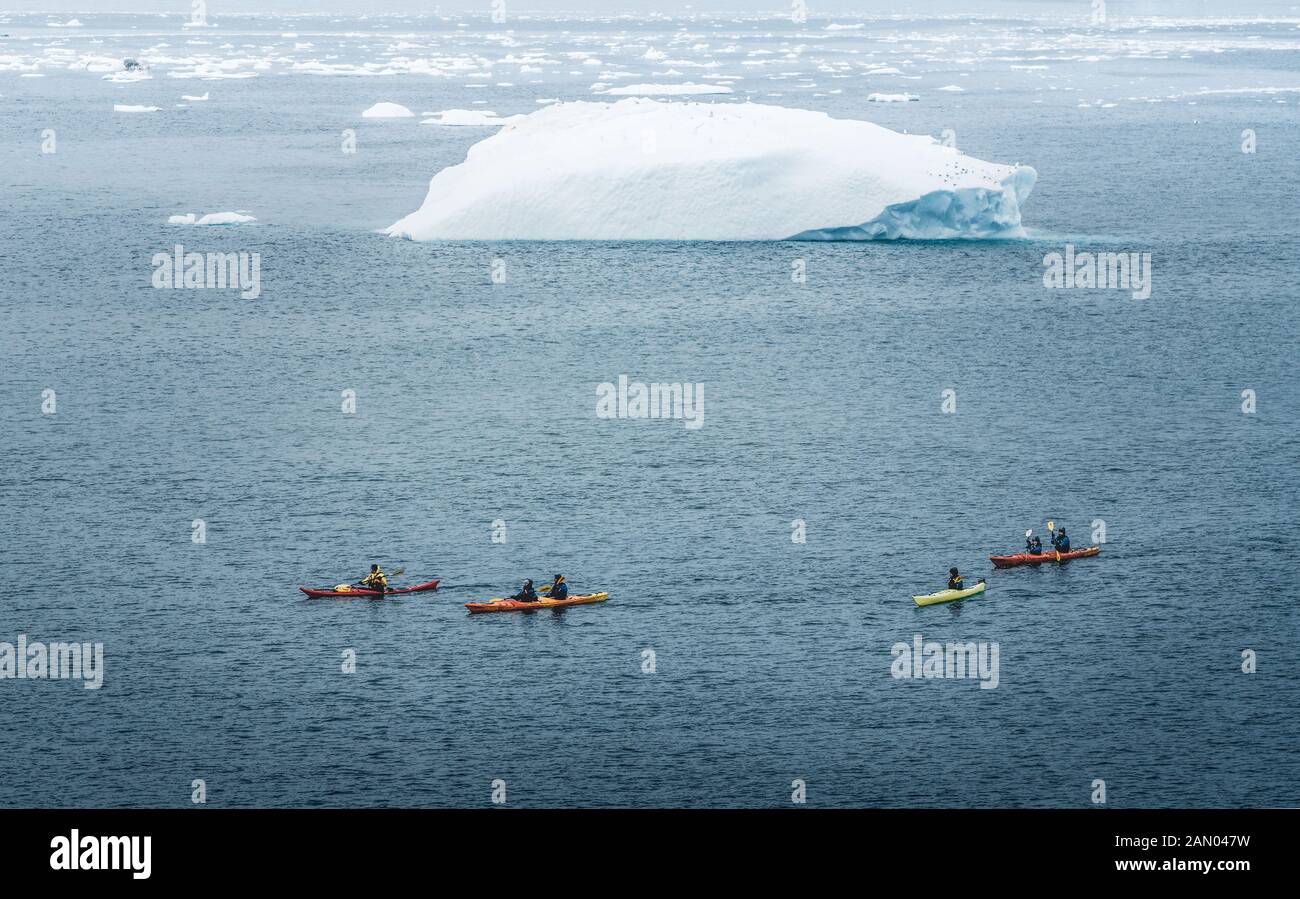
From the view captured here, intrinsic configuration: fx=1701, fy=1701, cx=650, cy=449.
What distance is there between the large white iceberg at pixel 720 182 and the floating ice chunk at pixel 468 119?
40045 mm

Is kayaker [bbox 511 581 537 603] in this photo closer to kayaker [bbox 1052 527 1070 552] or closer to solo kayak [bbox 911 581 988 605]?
solo kayak [bbox 911 581 988 605]

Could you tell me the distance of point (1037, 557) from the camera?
46.5 metres

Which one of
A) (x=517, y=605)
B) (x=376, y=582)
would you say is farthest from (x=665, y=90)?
(x=517, y=605)

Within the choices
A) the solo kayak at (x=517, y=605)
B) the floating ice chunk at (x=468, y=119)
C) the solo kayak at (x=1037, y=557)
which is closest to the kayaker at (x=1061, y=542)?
the solo kayak at (x=1037, y=557)

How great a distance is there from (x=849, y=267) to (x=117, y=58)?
143 metres

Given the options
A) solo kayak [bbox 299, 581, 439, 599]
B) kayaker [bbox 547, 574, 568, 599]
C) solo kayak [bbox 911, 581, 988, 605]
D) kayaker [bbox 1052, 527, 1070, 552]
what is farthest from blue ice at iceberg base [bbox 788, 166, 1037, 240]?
solo kayak [bbox 299, 581, 439, 599]

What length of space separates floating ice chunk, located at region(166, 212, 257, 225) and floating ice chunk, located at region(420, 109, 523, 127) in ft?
114

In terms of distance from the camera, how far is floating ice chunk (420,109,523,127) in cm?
12381

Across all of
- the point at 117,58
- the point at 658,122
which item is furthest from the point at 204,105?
the point at 658,122

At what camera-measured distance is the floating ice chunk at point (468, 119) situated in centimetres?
12381

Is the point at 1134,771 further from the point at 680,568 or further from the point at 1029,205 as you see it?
the point at 1029,205

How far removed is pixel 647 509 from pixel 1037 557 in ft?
37.9

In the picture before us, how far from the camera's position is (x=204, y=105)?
144 metres
